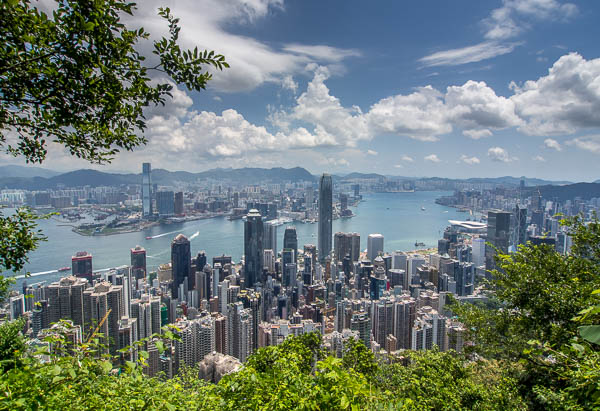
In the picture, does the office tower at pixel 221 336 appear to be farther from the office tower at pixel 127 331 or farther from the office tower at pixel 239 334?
the office tower at pixel 127 331

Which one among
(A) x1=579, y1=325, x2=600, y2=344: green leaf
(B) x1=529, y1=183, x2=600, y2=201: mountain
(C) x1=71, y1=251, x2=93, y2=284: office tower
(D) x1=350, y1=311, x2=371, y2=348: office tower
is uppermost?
(B) x1=529, y1=183, x2=600, y2=201: mountain

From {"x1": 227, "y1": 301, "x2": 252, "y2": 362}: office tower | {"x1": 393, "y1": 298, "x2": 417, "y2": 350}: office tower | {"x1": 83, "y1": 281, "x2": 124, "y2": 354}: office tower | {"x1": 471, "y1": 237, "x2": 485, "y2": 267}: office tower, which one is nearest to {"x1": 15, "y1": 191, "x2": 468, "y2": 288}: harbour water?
{"x1": 471, "y1": 237, "x2": 485, "y2": 267}: office tower

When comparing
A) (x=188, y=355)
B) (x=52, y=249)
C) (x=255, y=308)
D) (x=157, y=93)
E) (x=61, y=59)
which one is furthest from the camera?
(x=52, y=249)

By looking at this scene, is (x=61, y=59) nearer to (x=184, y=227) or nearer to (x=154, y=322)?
(x=154, y=322)

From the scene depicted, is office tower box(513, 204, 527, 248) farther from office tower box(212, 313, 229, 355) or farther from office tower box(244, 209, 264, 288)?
office tower box(212, 313, 229, 355)

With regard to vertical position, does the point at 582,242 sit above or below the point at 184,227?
above

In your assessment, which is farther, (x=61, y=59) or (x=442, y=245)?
(x=442, y=245)

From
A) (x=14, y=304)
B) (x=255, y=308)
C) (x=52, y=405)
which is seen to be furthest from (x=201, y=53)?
(x=14, y=304)
